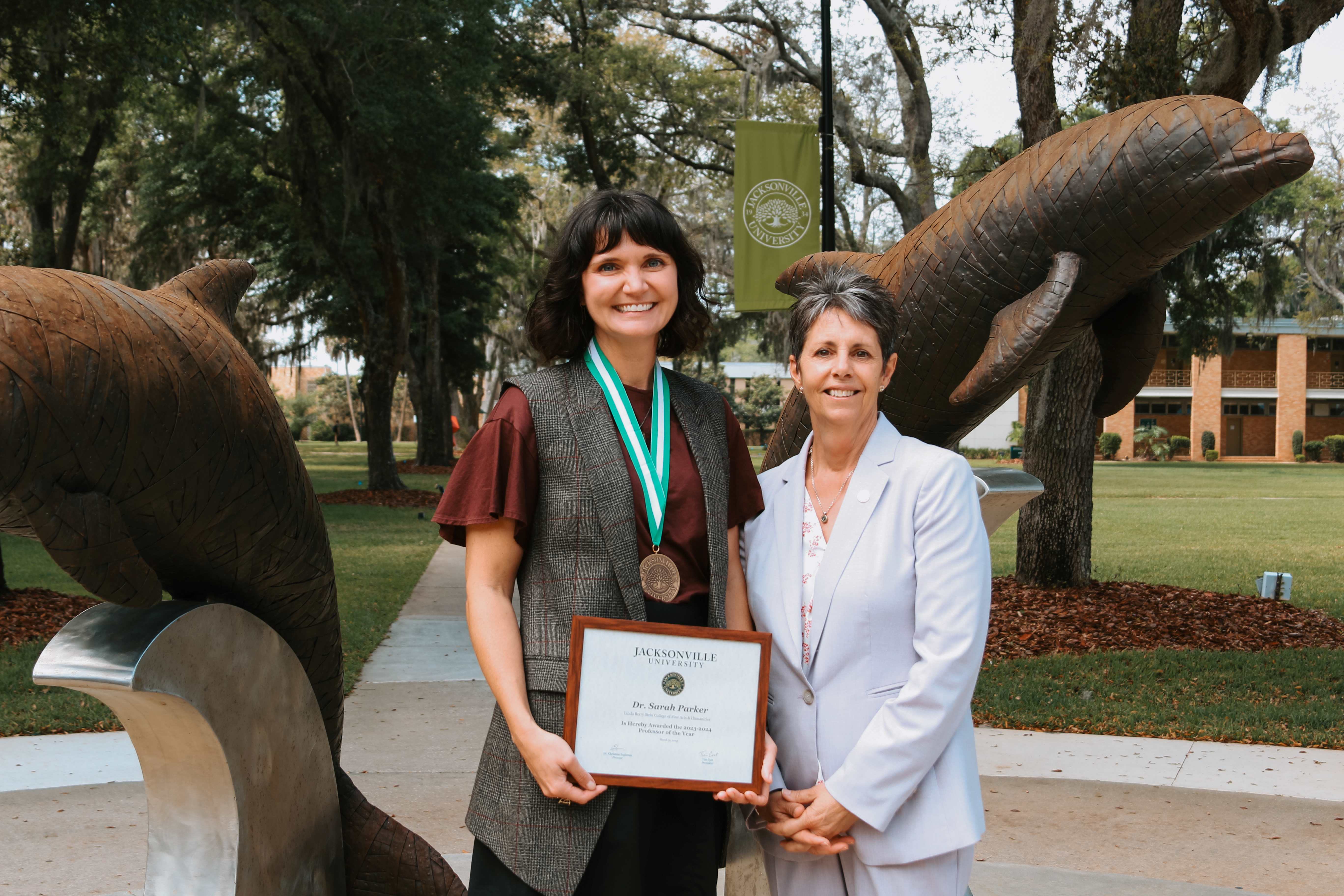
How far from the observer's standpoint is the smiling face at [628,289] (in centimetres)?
211

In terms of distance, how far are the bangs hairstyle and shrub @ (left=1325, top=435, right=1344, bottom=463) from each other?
43.8m

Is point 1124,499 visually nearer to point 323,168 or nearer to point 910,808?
point 323,168

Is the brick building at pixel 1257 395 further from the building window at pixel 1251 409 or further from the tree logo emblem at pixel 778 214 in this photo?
the tree logo emblem at pixel 778 214

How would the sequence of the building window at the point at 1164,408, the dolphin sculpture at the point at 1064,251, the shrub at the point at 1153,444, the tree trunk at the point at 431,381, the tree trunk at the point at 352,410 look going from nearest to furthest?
the dolphin sculpture at the point at 1064,251, the tree trunk at the point at 431,381, the shrub at the point at 1153,444, the building window at the point at 1164,408, the tree trunk at the point at 352,410

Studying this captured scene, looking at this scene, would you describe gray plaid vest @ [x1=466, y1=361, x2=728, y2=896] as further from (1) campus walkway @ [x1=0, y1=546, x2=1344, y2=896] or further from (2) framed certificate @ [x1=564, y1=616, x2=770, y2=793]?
(1) campus walkway @ [x1=0, y1=546, x2=1344, y2=896]

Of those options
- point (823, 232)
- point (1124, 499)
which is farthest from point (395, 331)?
point (1124, 499)

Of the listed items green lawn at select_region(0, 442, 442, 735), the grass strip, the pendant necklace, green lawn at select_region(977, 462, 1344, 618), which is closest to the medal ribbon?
the pendant necklace

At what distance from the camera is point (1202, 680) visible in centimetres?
685

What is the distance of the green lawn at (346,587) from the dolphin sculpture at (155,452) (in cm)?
303

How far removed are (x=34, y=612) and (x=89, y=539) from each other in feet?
25.3

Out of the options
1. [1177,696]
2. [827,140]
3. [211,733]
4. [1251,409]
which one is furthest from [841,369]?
[1251,409]

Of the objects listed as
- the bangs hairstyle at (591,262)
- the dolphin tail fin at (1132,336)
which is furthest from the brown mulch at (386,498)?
the bangs hairstyle at (591,262)

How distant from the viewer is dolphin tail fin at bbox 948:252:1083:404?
339 cm

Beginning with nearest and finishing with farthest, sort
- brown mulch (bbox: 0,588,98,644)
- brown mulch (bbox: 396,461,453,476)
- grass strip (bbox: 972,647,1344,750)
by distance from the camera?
grass strip (bbox: 972,647,1344,750), brown mulch (bbox: 0,588,98,644), brown mulch (bbox: 396,461,453,476)
